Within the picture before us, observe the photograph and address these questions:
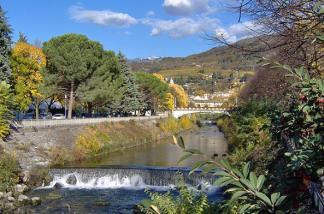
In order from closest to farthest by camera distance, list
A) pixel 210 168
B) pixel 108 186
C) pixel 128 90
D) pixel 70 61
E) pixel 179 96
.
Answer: pixel 210 168 → pixel 108 186 → pixel 70 61 → pixel 128 90 → pixel 179 96

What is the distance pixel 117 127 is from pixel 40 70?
1119 centimetres

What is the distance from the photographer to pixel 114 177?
28.1 m

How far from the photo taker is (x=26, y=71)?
146 ft

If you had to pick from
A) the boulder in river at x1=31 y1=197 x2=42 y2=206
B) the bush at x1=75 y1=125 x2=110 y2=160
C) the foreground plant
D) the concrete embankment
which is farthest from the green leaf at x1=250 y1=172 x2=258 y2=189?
the bush at x1=75 y1=125 x2=110 y2=160

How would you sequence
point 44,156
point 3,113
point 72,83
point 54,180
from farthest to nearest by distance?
point 72,83 → point 44,156 → point 3,113 → point 54,180

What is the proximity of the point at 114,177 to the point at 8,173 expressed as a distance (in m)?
6.48

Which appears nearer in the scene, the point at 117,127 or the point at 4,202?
the point at 4,202

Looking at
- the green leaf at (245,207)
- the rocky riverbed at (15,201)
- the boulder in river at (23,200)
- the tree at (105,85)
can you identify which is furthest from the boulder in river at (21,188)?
the tree at (105,85)

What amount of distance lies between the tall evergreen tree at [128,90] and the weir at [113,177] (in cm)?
3387

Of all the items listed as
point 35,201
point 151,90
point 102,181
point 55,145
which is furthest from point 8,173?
point 151,90

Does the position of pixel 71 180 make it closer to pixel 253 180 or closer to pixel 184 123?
pixel 253 180

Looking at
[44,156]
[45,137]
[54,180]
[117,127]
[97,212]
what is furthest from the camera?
[117,127]

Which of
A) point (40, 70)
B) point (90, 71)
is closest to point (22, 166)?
point (40, 70)

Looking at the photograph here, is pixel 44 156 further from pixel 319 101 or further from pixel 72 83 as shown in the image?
pixel 319 101
